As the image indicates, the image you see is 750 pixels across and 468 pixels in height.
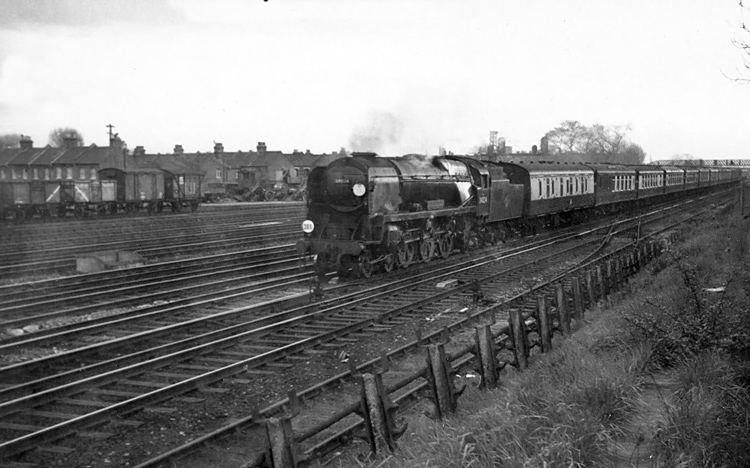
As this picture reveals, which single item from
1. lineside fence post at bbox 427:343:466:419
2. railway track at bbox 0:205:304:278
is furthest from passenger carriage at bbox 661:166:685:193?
lineside fence post at bbox 427:343:466:419

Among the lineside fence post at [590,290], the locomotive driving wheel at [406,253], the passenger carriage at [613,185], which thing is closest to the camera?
the lineside fence post at [590,290]

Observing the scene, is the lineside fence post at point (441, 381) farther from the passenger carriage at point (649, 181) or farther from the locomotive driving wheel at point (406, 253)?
the passenger carriage at point (649, 181)

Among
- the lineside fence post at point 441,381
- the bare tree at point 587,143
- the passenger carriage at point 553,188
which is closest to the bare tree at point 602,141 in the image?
the bare tree at point 587,143

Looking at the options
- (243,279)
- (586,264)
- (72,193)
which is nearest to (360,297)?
(243,279)

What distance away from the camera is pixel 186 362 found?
31.1 feet

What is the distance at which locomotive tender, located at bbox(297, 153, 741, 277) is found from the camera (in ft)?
53.0

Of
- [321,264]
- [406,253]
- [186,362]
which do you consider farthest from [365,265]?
[186,362]

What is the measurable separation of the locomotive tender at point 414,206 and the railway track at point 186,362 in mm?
1978

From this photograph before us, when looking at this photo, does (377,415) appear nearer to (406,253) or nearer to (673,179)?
(406,253)

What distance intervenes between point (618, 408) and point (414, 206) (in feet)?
38.4

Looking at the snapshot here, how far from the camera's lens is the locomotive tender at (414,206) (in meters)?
16.1

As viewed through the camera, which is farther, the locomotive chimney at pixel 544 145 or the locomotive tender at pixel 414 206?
the locomotive chimney at pixel 544 145

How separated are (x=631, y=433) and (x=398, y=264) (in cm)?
1165

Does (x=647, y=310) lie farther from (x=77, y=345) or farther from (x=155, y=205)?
(x=155, y=205)
